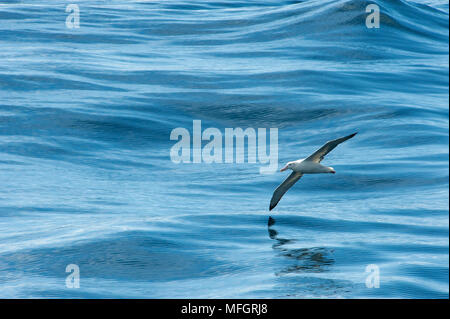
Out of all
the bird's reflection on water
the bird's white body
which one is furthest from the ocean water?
the bird's white body

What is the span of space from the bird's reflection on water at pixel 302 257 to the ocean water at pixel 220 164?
11 centimetres

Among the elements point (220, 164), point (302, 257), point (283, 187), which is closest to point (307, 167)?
point (283, 187)

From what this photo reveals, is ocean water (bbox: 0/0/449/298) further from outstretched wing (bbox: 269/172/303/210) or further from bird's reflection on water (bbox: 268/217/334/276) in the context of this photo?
outstretched wing (bbox: 269/172/303/210)

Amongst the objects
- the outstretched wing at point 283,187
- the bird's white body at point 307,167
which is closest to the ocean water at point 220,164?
the outstretched wing at point 283,187

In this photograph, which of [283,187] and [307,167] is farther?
[283,187]

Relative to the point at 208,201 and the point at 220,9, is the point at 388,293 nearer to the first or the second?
the point at 208,201

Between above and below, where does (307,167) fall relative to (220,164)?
below

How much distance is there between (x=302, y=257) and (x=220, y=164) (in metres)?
16.9

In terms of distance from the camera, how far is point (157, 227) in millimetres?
30844

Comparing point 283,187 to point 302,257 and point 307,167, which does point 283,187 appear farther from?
point 307,167

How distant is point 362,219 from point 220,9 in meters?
44.0

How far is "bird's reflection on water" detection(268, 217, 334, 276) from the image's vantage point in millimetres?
26156

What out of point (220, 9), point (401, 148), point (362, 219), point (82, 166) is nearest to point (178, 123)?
point (82, 166)

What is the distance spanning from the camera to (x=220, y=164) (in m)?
44.1
